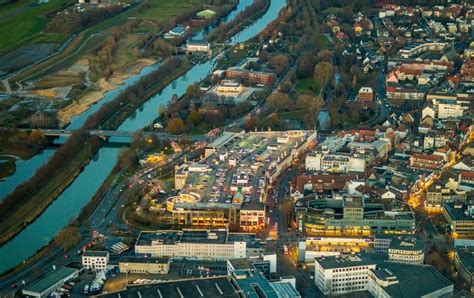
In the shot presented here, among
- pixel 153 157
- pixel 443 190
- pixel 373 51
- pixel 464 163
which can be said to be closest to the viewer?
pixel 443 190

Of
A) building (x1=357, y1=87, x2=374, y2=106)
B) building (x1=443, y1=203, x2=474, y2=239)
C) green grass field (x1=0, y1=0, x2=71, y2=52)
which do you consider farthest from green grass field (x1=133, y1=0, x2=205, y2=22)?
building (x1=443, y1=203, x2=474, y2=239)

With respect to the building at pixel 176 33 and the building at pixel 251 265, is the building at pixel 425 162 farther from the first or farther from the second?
the building at pixel 176 33

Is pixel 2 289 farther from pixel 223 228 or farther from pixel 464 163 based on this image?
pixel 464 163

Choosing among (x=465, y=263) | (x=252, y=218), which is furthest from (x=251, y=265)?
(x=465, y=263)

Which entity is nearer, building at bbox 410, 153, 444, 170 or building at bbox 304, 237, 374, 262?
building at bbox 304, 237, 374, 262

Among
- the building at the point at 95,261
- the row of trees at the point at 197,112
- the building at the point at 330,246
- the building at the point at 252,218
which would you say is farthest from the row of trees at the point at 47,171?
the building at the point at 330,246

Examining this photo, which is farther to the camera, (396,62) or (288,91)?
(396,62)

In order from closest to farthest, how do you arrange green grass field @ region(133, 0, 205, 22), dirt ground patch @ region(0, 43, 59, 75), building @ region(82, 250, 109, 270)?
1. building @ region(82, 250, 109, 270)
2. dirt ground patch @ region(0, 43, 59, 75)
3. green grass field @ region(133, 0, 205, 22)

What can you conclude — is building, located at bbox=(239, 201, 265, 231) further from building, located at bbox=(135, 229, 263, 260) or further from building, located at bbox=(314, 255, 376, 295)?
building, located at bbox=(314, 255, 376, 295)

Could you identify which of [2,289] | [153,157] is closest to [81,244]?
[2,289]
